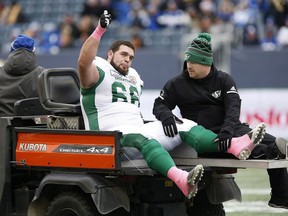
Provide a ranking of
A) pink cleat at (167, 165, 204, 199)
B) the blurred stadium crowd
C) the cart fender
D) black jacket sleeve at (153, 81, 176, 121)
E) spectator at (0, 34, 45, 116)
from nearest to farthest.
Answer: pink cleat at (167, 165, 204, 199) → the cart fender → black jacket sleeve at (153, 81, 176, 121) → spectator at (0, 34, 45, 116) → the blurred stadium crowd

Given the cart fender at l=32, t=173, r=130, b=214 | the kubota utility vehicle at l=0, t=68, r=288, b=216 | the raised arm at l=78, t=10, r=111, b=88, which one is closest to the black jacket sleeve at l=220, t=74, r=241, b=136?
the kubota utility vehicle at l=0, t=68, r=288, b=216

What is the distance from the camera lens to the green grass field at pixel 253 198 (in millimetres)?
9258

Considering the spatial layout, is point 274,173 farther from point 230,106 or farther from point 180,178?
point 180,178

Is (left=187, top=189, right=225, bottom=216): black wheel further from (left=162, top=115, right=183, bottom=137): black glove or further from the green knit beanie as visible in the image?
the green knit beanie

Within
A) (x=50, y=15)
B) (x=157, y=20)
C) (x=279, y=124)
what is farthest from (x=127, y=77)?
(x=50, y=15)

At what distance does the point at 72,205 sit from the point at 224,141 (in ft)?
4.28

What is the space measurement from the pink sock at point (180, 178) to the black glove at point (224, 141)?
463 mm

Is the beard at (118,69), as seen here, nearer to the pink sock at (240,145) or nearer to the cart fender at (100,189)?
the cart fender at (100,189)

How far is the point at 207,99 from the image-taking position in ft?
24.5

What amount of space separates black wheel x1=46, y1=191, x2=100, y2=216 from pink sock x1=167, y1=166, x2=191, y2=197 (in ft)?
2.33

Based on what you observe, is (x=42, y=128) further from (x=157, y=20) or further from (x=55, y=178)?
(x=157, y=20)

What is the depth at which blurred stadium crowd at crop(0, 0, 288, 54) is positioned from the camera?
19031 mm

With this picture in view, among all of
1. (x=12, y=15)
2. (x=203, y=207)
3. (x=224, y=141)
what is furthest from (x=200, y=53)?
(x=12, y=15)

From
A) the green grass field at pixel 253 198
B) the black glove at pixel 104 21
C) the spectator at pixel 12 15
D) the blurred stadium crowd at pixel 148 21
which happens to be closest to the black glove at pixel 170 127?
the black glove at pixel 104 21
